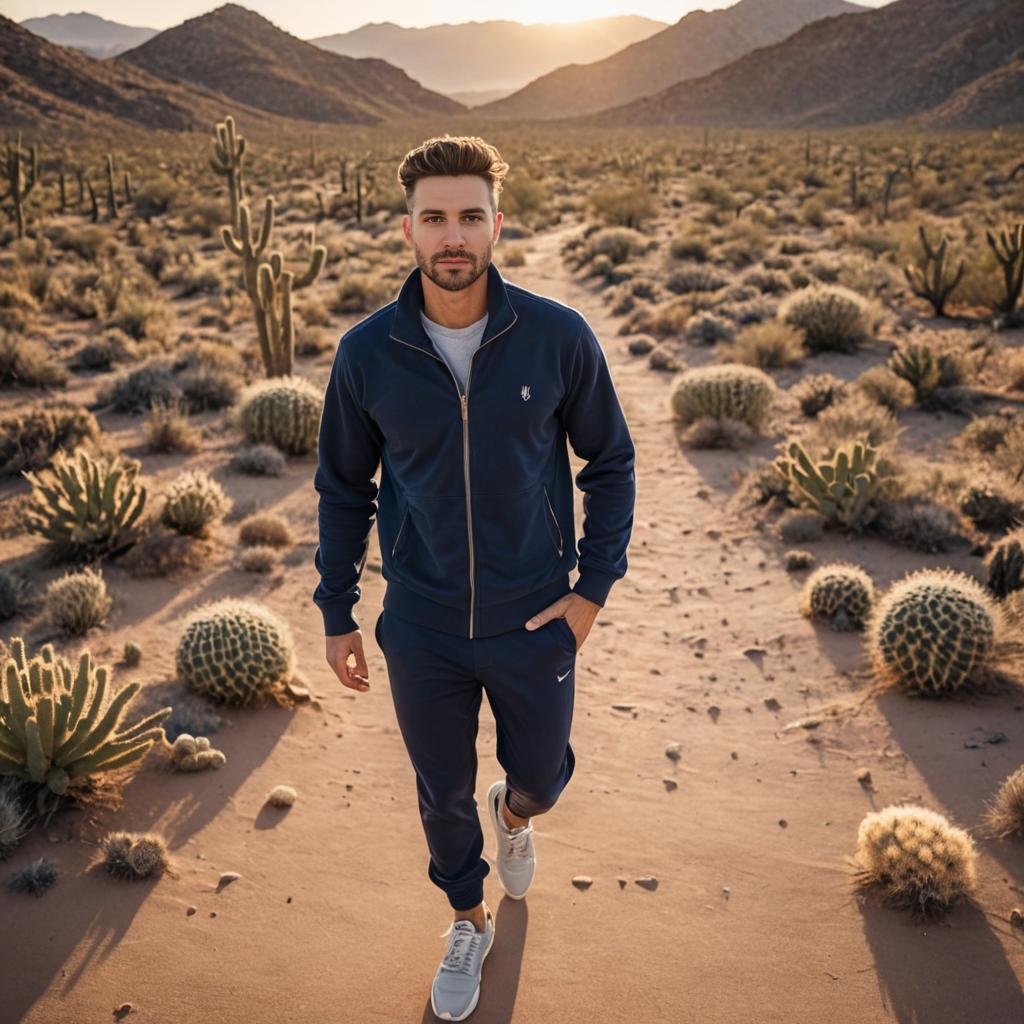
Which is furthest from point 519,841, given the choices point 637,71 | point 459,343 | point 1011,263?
point 637,71

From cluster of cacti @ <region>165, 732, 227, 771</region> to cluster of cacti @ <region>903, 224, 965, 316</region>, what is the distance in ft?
43.2

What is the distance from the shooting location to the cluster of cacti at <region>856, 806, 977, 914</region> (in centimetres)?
357

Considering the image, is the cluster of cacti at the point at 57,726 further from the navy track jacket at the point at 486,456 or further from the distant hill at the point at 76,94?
the distant hill at the point at 76,94

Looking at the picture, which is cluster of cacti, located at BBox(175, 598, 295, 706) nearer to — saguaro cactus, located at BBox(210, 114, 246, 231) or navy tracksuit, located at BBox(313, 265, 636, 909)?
navy tracksuit, located at BBox(313, 265, 636, 909)

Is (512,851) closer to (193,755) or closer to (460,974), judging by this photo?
(460,974)

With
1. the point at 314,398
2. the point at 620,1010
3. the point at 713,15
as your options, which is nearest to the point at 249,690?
the point at 620,1010

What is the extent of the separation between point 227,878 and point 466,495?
231 centimetres

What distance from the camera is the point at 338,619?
3066 mm

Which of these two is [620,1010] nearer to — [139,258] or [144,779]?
[144,779]

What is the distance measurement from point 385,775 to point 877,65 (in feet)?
331

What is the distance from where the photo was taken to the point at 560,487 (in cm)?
295

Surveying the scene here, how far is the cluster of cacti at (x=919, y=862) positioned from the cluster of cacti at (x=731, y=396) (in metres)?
6.81

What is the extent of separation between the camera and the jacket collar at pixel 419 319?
8.70 feet

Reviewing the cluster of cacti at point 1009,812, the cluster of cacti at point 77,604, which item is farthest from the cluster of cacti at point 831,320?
the cluster of cacti at point 77,604
